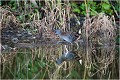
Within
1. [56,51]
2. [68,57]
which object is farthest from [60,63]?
[56,51]

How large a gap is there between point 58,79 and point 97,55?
1.30 m

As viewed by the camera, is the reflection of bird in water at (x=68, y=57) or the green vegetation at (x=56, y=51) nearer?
the green vegetation at (x=56, y=51)

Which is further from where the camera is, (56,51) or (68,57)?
(56,51)

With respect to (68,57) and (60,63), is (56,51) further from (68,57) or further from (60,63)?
(60,63)

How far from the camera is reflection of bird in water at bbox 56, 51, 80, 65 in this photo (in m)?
4.83

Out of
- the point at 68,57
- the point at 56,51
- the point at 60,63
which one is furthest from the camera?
the point at 56,51

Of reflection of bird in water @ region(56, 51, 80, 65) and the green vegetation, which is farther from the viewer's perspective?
reflection of bird in water @ region(56, 51, 80, 65)

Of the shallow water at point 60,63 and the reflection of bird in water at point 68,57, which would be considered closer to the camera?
the shallow water at point 60,63

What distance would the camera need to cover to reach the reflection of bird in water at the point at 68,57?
4.83 m

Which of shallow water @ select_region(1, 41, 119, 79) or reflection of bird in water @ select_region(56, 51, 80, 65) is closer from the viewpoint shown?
shallow water @ select_region(1, 41, 119, 79)

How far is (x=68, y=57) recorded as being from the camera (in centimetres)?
500

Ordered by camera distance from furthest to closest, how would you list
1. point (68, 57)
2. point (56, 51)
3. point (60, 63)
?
point (56, 51) < point (68, 57) < point (60, 63)

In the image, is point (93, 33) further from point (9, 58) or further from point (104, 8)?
point (9, 58)

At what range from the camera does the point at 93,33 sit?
21.1ft
